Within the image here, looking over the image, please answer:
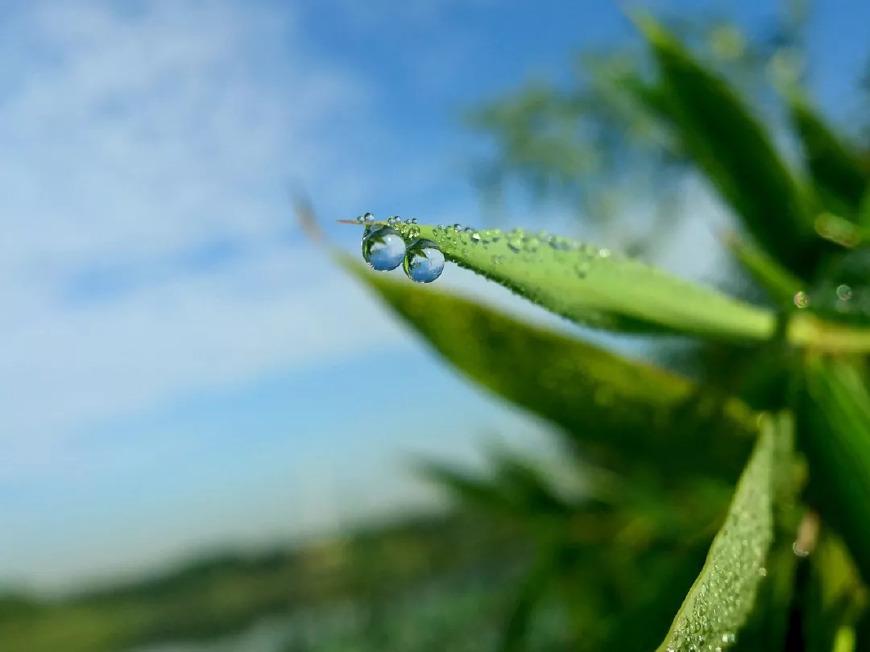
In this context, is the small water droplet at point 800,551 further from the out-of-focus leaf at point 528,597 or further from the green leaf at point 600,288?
the out-of-focus leaf at point 528,597

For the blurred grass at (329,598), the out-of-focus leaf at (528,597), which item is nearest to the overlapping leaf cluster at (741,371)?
the out-of-focus leaf at (528,597)

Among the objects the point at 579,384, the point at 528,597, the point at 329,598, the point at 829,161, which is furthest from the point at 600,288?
the point at 329,598

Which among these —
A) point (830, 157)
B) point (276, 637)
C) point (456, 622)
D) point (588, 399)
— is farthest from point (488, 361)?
point (276, 637)

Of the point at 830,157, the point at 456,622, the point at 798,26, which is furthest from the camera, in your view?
the point at 456,622

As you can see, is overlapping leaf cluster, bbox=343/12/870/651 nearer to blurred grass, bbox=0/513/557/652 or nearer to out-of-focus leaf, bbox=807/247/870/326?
out-of-focus leaf, bbox=807/247/870/326

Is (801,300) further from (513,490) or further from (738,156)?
(513,490)

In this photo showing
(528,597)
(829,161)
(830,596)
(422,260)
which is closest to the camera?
(422,260)

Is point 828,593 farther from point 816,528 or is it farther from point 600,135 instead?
point 600,135

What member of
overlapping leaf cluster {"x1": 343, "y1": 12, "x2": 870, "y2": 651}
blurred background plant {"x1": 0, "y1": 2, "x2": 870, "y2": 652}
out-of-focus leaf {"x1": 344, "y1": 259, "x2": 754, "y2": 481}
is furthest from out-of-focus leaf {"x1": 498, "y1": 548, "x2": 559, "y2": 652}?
out-of-focus leaf {"x1": 344, "y1": 259, "x2": 754, "y2": 481}
